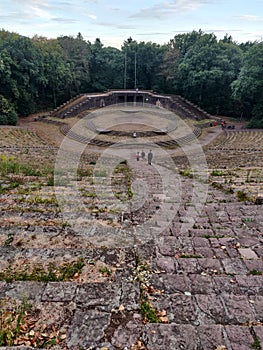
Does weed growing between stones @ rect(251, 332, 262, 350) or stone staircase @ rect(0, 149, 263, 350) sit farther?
stone staircase @ rect(0, 149, 263, 350)

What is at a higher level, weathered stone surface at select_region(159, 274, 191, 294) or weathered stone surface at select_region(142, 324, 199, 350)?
weathered stone surface at select_region(142, 324, 199, 350)

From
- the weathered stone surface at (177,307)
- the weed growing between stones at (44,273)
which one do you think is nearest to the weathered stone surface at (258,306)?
the weathered stone surface at (177,307)

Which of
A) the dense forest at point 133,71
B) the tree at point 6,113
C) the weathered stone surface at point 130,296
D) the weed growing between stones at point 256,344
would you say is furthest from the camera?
the dense forest at point 133,71

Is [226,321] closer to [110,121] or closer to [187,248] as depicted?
[187,248]

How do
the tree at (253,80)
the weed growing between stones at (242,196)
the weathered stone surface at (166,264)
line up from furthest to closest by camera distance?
the tree at (253,80) → the weed growing between stones at (242,196) → the weathered stone surface at (166,264)

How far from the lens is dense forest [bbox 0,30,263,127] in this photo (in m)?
25.5

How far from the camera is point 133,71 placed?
36688mm

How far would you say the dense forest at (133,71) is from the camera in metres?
25.5

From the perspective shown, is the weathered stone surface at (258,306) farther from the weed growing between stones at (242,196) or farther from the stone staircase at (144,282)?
the weed growing between stones at (242,196)

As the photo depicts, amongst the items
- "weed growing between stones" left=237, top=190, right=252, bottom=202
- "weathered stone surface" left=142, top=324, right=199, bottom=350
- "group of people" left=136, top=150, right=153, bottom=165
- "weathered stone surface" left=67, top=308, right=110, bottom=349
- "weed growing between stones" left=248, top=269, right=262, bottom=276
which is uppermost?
"weathered stone surface" left=142, top=324, right=199, bottom=350

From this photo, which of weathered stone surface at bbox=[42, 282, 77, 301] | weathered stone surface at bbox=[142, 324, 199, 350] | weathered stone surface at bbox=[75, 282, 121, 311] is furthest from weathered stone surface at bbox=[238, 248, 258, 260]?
weathered stone surface at bbox=[42, 282, 77, 301]

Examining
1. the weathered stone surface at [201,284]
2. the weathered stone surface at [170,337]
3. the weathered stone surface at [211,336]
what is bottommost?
the weathered stone surface at [201,284]

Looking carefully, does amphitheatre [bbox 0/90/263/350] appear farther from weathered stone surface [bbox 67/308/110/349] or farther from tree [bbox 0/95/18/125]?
tree [bbox 0/95/18/125]

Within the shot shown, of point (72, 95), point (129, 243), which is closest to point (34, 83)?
point (72, 95)
